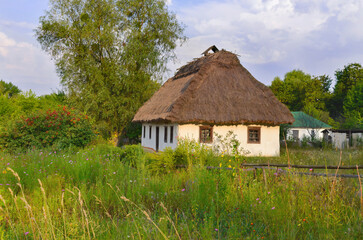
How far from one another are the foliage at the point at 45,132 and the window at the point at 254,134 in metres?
10.1

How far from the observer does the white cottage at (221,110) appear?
1900 cm

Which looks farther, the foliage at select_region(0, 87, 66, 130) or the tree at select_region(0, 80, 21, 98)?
the tree at select_region(0, 80, 21, 98)

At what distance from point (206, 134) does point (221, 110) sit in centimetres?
177

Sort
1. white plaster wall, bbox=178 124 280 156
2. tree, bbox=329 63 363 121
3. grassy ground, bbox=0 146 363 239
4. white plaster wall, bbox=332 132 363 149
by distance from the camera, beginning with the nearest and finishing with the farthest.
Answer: grassy ground, bbox=0 146 363 239, white plaster wall, bbox=178 124 280 156, white plaster wall, bbox=332 132 363 149, tree, bbox=329 63 363 121

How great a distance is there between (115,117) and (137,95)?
263 cm

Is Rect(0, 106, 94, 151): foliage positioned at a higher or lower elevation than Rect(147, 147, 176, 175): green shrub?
higher

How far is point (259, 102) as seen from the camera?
20.6 meters

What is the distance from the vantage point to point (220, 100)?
1980 cm

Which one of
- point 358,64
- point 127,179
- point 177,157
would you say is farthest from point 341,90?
point 127,179

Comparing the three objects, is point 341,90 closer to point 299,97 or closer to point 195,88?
point 299,97

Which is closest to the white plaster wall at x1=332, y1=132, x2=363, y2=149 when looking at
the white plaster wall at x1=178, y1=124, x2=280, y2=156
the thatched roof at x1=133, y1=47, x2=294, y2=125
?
the white plaster wall at x1=178, y1=124, x2=280, y2=156

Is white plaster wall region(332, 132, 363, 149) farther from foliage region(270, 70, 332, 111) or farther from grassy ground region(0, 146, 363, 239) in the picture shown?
grassy ground region(0, 146, 363, 239)

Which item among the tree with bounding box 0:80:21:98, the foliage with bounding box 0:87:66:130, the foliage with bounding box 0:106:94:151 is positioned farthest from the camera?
the tree with bounding box 0:80:21:98

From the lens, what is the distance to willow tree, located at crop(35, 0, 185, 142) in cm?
2586
